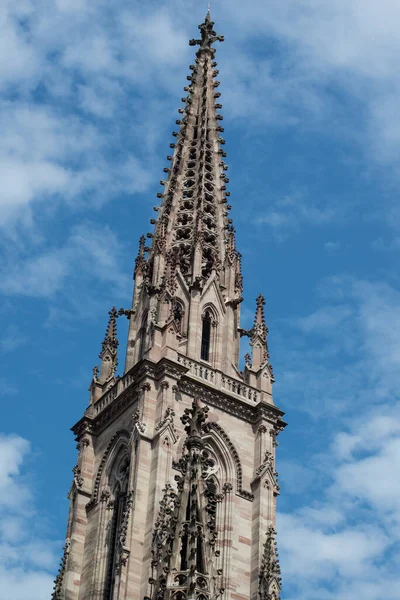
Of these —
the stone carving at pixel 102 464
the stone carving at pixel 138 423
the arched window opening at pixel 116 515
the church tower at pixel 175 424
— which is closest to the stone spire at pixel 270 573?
the church tower at pixel 175 424

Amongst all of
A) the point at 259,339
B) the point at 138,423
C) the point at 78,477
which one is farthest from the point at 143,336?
the point at 138,423

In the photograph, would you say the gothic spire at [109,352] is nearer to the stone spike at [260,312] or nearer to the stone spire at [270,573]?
the stone spike at [260,312]

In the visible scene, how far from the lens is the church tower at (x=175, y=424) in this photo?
51719 mm

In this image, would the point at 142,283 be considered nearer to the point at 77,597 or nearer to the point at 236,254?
the point at 236,254

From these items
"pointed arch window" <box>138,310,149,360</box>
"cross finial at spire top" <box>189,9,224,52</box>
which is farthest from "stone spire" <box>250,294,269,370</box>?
"cross finial at spire top" <box>189,9,224,52</box>

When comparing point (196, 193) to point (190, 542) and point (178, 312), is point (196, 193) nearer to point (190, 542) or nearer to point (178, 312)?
point (178, 312)

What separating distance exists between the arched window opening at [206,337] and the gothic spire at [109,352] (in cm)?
415

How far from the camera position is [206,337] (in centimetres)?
5969

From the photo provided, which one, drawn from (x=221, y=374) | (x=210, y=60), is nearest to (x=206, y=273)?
(x=221, y=374)

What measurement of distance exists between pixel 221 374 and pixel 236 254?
8320 millimetres

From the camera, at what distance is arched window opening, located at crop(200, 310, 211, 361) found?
5894 centimetres

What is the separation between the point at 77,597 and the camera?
53.2 m

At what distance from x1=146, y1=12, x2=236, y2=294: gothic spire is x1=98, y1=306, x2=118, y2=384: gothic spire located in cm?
252

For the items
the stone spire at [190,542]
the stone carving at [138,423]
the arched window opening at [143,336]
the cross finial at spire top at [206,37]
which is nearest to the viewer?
the stone spire at [190,542]
